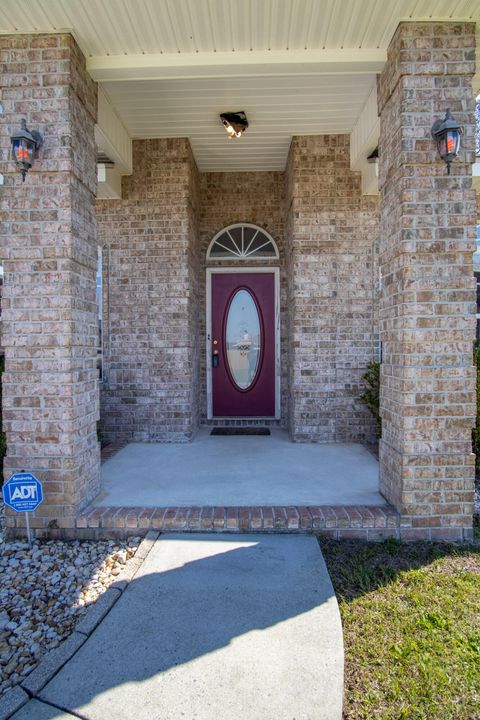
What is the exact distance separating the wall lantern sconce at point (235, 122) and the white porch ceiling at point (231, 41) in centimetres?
20

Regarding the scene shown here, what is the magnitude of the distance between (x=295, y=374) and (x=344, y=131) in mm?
2822

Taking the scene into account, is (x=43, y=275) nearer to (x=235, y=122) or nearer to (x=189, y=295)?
(x=189, y=295)

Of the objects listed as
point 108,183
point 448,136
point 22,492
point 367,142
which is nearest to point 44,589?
point 22,492

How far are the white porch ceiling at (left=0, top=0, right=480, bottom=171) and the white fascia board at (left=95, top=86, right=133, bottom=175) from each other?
132mm

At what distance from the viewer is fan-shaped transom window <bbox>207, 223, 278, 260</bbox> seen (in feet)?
20.2

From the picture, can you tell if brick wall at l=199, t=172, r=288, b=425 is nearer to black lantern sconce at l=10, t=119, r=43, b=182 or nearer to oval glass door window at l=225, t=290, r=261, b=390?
oval glass door window at l=225, t=290, r=261, b=390

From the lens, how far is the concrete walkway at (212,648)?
168 centimetres

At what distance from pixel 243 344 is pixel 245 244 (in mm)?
1376

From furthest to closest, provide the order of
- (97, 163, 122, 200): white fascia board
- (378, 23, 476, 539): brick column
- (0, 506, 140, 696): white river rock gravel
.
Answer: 1. (97, 163, 122, 200): white fascia board
2. (378, 23, 476, 539): brick column
3. (0, 506, 140, 696): white river rock gravel

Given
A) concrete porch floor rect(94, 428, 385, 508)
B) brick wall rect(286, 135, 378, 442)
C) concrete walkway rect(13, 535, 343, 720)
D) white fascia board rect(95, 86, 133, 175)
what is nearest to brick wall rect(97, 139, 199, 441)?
white fascia board rect(95, 86, 133, 175)

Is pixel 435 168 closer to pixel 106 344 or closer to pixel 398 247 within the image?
pixel 398 247

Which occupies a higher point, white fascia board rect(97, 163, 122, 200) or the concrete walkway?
white fascia board rect(97, 163, 122, 200)

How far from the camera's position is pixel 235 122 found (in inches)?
179

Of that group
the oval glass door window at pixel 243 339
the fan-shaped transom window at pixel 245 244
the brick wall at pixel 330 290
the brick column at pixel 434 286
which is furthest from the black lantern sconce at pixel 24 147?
the oval glass door window at pixel 243 339
